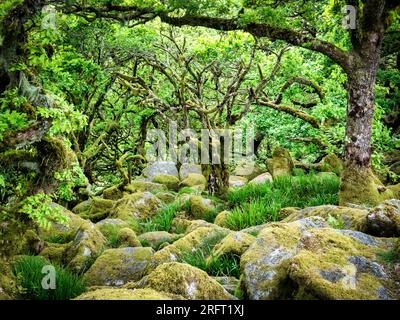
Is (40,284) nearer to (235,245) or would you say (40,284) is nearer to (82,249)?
(82,249)

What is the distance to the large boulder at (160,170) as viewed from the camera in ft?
73.7

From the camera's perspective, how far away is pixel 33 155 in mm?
7746

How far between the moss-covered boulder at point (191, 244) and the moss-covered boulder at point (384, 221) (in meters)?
3.01

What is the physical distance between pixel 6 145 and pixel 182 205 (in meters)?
7.66

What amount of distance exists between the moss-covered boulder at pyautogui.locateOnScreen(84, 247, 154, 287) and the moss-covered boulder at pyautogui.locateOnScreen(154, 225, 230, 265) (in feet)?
0.82

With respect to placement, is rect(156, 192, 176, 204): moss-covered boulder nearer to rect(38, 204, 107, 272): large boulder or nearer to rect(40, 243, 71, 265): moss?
rect(38, 204, 107, 272): large boulder

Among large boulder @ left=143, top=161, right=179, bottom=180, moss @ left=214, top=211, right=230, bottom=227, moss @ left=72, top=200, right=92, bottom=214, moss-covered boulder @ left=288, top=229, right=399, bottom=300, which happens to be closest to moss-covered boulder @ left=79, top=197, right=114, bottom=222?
moss @ left=72, top=200, right=92, bottom=214

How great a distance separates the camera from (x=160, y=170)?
74.5 feet

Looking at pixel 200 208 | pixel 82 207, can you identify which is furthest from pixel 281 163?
pixel 82 207

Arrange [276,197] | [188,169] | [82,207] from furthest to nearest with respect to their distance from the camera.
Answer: [188,169] < [82,207] < [276,197]

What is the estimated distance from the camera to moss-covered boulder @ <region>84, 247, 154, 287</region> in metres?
7.24

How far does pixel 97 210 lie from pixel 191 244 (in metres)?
7.58

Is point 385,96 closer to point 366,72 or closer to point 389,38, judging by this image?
point 389,38
